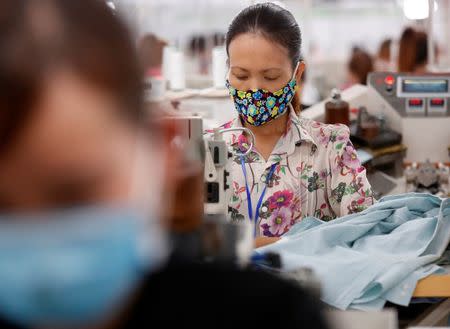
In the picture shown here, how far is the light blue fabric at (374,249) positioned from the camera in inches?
79.5

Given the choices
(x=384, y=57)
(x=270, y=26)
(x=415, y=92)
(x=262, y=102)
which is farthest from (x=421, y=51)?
(x=262, y=102)

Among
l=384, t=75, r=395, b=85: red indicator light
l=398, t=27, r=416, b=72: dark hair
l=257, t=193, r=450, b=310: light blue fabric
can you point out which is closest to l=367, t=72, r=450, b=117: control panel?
l=384, t=75, r=395, b=85: red indicator light

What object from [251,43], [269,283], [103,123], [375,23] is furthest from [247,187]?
[375,23]

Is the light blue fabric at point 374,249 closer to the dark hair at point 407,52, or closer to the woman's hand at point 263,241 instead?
the woman's hand at point 263,241

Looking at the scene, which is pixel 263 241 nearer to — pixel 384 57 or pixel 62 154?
pixel 62 154

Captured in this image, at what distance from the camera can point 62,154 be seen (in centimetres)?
81

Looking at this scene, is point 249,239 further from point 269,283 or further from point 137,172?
point 137,172

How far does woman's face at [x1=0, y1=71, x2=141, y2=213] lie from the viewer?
812 millimetres

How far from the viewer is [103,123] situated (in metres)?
0.84

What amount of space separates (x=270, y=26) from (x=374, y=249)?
0.95m

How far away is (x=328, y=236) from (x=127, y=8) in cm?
138

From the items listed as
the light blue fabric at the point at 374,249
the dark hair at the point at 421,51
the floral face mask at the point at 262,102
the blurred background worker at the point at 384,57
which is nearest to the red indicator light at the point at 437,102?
the floral face mask at the point at 262,102

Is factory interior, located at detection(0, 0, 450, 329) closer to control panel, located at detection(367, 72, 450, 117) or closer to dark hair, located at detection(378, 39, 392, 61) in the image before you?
control panel, located at detection(367, 72, 450, 117)

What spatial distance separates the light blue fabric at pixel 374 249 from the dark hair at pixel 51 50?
1.14 m
